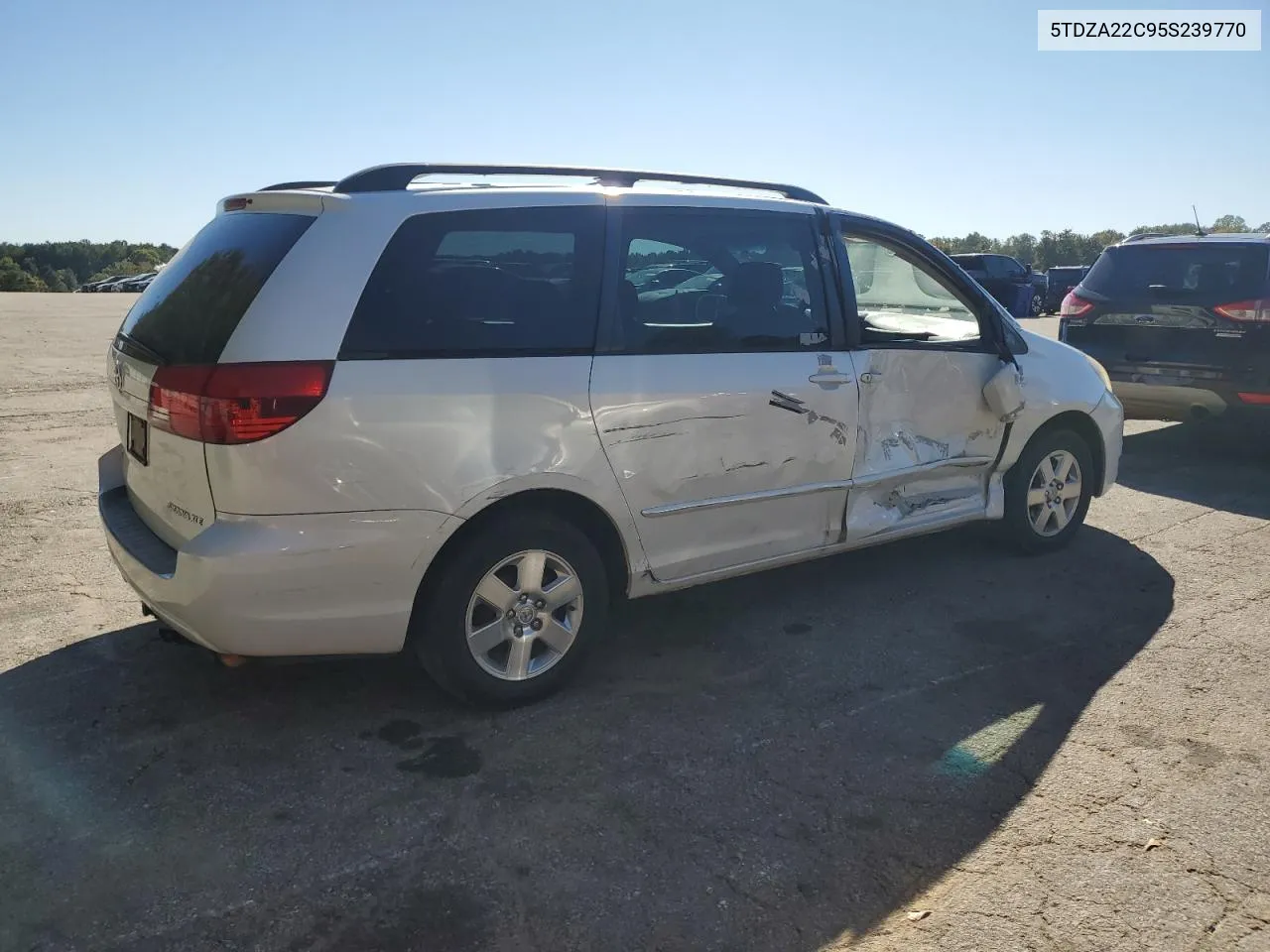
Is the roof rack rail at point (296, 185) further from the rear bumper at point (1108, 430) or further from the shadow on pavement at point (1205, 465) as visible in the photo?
the shadow on pavement at point (1205, 465)

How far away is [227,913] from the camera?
103 inches

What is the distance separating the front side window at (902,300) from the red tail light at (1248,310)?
141 inches

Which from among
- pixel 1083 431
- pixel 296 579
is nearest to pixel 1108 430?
pixel 1083 431

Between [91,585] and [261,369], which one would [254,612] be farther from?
[91,585]

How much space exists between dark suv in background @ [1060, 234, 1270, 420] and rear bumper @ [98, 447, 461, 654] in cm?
658

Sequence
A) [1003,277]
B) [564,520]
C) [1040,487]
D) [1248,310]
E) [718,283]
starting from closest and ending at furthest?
[564,520]
[718,283]
[1040,487]
[1248,310]
[1003,277]

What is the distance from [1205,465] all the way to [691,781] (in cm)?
651

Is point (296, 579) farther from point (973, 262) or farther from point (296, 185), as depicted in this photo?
point (973, 262)

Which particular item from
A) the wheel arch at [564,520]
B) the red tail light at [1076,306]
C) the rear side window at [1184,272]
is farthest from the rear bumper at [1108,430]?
the wheel arch at [564,520]

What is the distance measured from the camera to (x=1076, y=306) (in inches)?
338

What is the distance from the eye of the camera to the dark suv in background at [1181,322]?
7.55 meters

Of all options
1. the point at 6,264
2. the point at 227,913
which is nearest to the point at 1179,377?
the point at 227,913

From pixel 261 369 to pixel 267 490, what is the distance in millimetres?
371

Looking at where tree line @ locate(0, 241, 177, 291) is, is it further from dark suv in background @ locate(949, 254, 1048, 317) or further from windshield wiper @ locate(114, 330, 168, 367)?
windshield wiper @ locate(114, 330, 168, 367)
